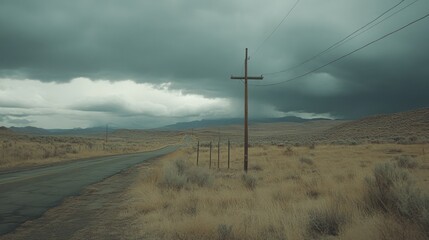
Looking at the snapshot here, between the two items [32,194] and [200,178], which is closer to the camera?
[32,194]

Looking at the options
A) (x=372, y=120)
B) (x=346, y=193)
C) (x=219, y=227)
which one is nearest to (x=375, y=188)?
(x=346, y=193)

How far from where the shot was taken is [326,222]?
26.7 feet

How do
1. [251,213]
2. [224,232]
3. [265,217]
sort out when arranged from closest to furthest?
[224,232], [265,217], [251,213]

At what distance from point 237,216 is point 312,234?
7.05 ft

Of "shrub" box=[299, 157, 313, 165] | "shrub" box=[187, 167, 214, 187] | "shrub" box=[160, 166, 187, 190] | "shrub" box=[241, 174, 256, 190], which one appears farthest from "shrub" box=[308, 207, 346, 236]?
"shrub" box=[299, 157, 313, 165]

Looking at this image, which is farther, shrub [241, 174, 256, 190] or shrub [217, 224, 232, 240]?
shrub [241, 174, 256, 190]

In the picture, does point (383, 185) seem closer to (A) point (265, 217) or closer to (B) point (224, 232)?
(A) point (265, 217)

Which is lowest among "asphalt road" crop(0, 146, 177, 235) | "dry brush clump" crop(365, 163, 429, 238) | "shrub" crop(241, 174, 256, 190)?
"asphalt road" crop(0, 146, 177, 235)

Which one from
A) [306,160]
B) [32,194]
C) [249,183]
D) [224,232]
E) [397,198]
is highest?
[397,198]

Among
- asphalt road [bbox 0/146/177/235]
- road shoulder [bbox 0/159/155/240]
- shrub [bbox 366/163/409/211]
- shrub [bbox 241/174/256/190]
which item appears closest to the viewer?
road shoulder [bbox 0/159/155/240]

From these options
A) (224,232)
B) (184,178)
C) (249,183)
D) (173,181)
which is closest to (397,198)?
(224,232)

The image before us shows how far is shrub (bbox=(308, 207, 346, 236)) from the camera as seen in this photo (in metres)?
7.96

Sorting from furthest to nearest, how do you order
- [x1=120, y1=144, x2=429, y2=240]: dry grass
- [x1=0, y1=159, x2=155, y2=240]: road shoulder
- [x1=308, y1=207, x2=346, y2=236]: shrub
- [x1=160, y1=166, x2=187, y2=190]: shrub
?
[x1=160, y1=166, x2=187, y2=190]: shrub < [x1=0, y1=159, x2=155, y2=240]: road shoulder < [x1=308, y1=207, x2=346, y2=236]: shrub < [x1=120, y1=144, x2=429, y2=240]: dry grass

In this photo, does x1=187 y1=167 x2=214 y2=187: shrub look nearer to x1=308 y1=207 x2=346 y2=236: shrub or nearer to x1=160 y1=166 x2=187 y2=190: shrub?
x1=160 y1=166 x2=187 y2=190: shrub
